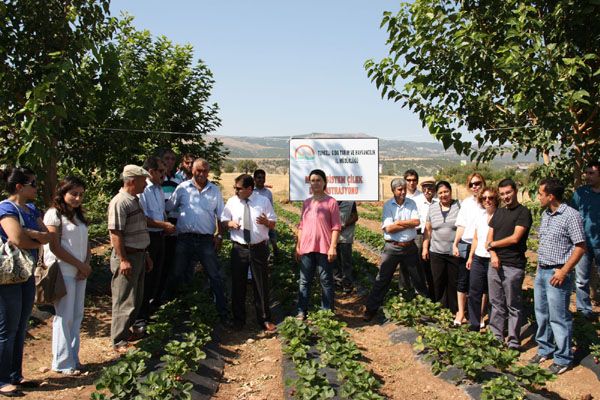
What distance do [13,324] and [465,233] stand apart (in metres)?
4.79

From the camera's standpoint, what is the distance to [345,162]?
7555 mm

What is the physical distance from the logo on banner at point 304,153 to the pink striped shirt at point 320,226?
1.15 metres

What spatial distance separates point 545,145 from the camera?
612cm

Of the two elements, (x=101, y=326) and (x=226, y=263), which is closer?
(x=101, y=326)

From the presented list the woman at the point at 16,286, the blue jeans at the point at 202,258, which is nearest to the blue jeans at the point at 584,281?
the blue jeans at the point at 202,258

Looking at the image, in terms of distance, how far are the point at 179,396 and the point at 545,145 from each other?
4.77 m

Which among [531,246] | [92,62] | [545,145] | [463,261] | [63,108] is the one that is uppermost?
[92,62]

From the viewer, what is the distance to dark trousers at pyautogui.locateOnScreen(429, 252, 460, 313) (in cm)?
670

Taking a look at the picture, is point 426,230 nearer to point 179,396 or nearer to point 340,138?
point 340,138

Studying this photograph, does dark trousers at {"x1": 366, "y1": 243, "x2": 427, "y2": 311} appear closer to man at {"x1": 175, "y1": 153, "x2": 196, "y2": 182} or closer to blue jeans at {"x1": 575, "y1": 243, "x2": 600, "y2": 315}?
blue jeans at {"x1": 575, "y1": 243, "x2": 600, "y2": 315}

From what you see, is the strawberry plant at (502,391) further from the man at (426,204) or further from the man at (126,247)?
the man at (126,247)

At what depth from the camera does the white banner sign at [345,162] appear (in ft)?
24.7

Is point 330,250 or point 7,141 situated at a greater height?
point 7,141

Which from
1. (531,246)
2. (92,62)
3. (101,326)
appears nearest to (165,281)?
(101,326)
